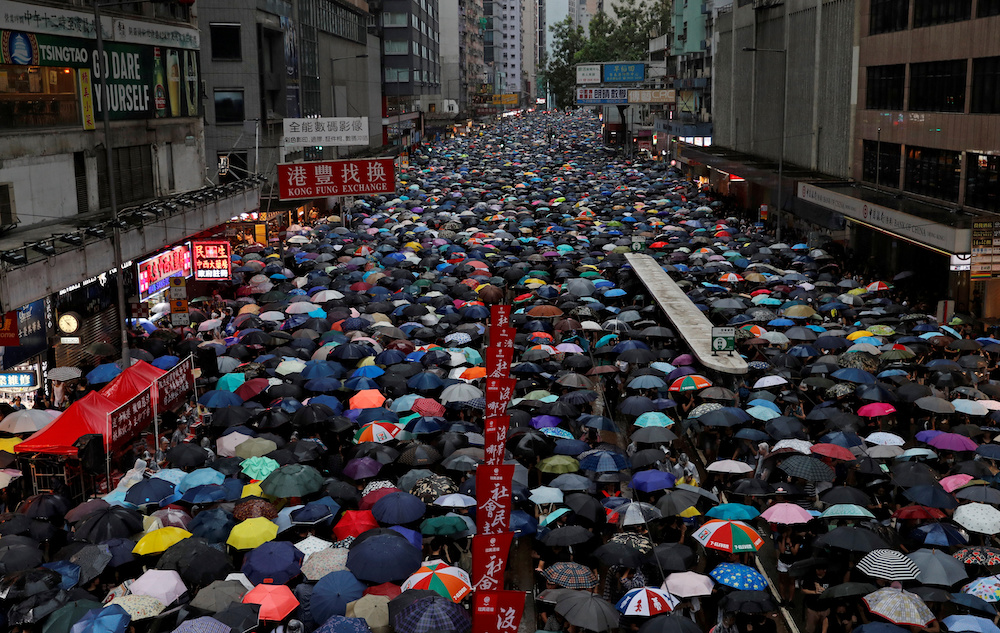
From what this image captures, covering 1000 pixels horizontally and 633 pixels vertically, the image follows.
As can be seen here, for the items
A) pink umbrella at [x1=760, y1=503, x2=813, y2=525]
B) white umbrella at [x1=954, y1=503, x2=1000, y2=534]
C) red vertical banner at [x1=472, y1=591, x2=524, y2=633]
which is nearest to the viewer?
red vertical banner at [x1=472, y1=591, x2=524, y2=633]

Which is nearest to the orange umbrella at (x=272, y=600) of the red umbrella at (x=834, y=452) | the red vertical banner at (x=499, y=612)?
the red vertical banner at (x=499, y=612)

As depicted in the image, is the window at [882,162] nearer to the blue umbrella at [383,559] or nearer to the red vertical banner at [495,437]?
the red vertical banner at [495,437]

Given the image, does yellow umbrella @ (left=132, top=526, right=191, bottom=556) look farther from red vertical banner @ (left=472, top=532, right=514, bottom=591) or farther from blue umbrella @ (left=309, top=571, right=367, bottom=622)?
red vertical banner @ (left=472, top=532, right=514, bottom=591)

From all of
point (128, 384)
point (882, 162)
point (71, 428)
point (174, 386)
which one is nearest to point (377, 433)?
point (174, 386)

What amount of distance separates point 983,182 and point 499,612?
27.0 meters

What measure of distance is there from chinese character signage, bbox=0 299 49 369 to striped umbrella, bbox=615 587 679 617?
14.5m

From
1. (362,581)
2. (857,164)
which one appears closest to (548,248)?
(857,164)

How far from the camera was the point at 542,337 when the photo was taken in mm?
25109

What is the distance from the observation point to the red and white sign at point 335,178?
34219mm

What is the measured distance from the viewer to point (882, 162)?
130ft

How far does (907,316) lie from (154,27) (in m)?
23.5


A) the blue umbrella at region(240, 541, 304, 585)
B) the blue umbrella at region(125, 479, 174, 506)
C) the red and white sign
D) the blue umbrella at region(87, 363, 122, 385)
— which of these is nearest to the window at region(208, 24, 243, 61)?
the red and white sign

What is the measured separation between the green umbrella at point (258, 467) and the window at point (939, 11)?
2538 cm

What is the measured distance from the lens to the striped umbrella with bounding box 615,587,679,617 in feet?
38.7
